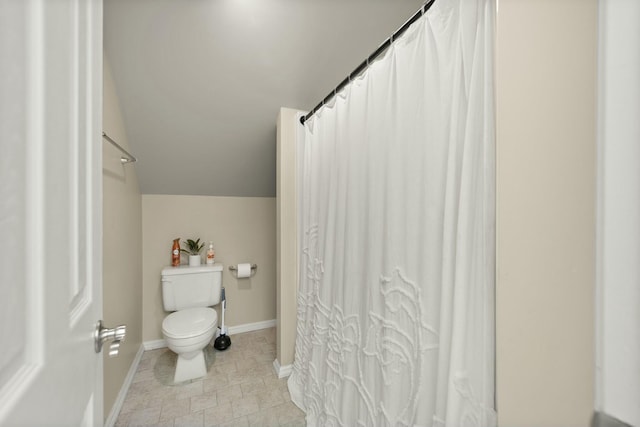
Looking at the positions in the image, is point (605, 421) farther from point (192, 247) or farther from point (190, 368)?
point (192, 247)

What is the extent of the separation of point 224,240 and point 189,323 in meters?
0.84

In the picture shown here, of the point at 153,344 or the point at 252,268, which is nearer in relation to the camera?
the point at 153,344

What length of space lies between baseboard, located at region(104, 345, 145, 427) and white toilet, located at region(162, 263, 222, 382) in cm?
29

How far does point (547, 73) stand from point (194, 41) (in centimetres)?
161

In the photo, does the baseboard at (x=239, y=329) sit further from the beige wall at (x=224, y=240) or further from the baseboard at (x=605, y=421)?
the baseboard at (x=605, y=421)

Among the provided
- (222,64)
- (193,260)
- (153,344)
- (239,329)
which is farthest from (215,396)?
(222,64)

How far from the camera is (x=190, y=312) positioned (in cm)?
196

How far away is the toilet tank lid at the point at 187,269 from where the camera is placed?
6.79ft

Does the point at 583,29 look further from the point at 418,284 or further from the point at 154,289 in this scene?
the point at 154,289

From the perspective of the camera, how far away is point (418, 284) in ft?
2.64

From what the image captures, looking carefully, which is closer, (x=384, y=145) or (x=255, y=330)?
(x=384, y=145)
